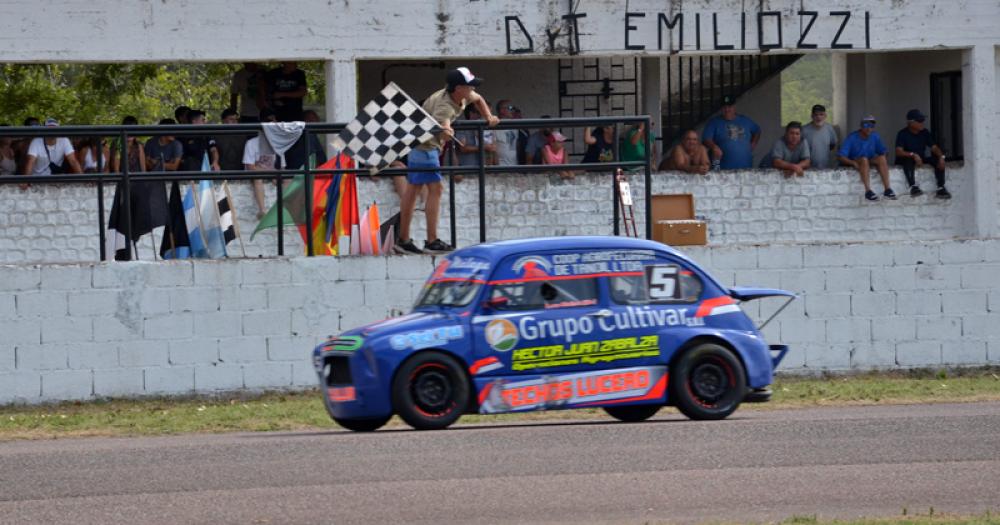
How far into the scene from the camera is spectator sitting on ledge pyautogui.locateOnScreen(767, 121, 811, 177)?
74.1 ft

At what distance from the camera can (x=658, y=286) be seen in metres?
13.5

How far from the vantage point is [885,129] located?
25.9 m

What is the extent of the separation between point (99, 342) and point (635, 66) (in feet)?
36.0

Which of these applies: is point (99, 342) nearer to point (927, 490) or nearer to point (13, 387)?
point (13, 387)

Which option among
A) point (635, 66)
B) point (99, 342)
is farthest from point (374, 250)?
point (635, 66)

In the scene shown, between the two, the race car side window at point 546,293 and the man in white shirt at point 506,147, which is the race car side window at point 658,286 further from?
the man in white shirt at point 506,147

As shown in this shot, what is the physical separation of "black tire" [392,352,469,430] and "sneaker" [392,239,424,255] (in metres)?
4.24

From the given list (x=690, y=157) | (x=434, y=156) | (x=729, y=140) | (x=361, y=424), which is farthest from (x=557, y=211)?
(x=729, y=140)

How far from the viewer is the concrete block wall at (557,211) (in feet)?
56.6

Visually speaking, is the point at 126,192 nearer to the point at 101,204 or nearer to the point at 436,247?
the point at 101,204

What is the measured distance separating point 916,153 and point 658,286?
10.6 metres

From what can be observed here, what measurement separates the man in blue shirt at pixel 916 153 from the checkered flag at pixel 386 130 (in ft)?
28.0

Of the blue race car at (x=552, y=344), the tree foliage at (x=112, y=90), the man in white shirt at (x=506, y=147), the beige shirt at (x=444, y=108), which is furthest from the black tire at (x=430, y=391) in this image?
the tree foliage at (x=112, y=90)

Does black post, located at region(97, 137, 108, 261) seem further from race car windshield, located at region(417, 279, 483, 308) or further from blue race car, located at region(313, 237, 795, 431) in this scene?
race car windshield, located at region(417, 279, 483, 308)
